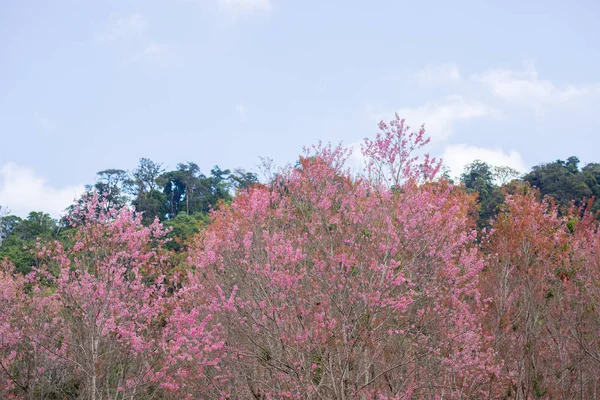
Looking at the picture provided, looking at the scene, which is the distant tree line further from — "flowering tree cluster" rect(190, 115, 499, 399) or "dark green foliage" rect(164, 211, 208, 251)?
"flowering tree cluster" rect(190, 115, 499, 399)

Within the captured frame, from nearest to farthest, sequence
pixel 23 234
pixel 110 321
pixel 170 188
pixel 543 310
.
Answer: pixel 110 321, pixel 543 310, pixel 23 234, pixel 170 188

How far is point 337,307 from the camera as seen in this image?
664cm

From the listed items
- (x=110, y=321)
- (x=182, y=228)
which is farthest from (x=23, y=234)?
(x=110, y=321)

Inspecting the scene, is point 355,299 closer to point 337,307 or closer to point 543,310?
point 337,307

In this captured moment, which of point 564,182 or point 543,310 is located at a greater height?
point 564,182

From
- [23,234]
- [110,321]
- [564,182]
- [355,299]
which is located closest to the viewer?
[355,299]

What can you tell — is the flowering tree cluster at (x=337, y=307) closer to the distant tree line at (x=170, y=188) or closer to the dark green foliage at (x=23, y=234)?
the dark green foliage at (x=23, y=234)

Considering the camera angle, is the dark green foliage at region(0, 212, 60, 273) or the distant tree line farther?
the distant tree line

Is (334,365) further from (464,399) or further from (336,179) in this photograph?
(336,179)

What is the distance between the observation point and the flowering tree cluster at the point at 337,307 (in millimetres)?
6844

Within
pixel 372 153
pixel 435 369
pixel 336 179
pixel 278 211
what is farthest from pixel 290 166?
pixel 435 369

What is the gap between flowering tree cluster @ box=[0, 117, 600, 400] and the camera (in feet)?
22.5

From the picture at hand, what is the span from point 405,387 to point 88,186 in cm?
4768

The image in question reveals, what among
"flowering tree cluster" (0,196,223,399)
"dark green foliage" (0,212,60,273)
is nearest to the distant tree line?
"dark green foliage" (0,212,60,273)
